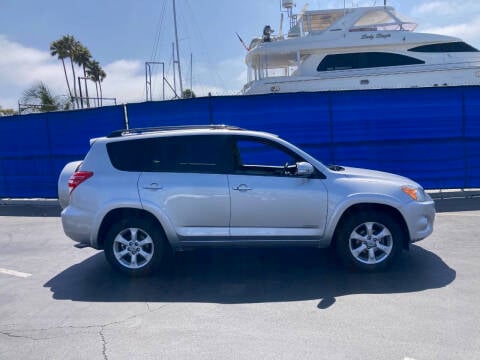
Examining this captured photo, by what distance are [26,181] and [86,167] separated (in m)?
6.67

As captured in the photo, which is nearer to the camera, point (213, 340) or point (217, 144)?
point (213, 340)

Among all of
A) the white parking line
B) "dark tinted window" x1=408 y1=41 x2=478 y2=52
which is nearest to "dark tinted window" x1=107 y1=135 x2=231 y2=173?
the white parking line

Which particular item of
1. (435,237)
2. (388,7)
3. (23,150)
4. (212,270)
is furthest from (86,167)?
(388,7)

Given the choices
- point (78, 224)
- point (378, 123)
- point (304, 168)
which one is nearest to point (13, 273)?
point (78, 224)

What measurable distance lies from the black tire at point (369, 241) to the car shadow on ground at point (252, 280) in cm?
15

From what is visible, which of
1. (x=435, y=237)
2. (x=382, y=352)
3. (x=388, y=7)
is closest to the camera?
(x=382, y=352)

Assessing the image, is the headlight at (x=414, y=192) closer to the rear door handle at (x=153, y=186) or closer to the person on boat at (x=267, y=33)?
the rear door handle at (x=153, y=186)

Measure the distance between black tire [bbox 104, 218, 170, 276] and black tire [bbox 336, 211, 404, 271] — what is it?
86.0 inches

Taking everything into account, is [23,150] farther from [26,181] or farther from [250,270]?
[250,270]

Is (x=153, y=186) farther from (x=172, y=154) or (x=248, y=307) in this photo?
(x=248, y=307)

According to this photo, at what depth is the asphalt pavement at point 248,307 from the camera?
335 cm

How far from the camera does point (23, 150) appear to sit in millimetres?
10633

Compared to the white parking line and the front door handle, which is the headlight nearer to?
the front door handle

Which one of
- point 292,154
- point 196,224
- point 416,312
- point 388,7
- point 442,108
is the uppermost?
point 388,7
